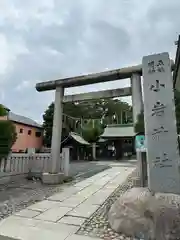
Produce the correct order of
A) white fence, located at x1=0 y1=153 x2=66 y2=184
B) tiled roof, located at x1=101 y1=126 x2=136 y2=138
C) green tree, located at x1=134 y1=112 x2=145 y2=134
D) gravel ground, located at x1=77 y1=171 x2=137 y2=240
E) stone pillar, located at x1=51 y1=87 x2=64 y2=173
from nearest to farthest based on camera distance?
gravel ground, located at x1=77 y1=171 x2=137 y2=240, green tree, located at x1=134 y1=112 x2=145 y2=134, white fence, located at x1=0 y1=153 x2=66 y2=184, stone pillar, located at x1=51 y1=87 x2=64 y2=173, tiled roof, located at x1=101 y1=126 x2=136 y2=138

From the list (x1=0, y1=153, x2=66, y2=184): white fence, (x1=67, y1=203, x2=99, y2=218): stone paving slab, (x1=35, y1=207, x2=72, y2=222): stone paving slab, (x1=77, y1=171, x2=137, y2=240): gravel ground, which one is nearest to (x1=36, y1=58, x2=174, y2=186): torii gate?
(x1=0, y1=153, x2=66, y2=184): white fence

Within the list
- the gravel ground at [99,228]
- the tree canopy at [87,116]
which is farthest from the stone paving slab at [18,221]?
the tree canopy at [87,116]

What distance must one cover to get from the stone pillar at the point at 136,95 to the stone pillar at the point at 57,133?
302cm

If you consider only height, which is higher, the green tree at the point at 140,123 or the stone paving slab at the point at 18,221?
the green tree at the point at 140,123

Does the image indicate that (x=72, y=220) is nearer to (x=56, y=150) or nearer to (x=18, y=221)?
(x=18, y=221)

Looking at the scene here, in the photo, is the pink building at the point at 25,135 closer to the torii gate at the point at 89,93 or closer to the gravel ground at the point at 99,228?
the torii gate at the point at 89,93

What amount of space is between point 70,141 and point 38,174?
16.7m

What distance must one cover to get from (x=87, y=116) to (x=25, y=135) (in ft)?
45.5

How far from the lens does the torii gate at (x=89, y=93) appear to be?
7301mm

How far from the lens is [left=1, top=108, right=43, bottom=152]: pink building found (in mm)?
23489

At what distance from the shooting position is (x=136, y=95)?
727cm

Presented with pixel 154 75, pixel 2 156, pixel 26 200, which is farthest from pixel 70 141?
pixel 154 75

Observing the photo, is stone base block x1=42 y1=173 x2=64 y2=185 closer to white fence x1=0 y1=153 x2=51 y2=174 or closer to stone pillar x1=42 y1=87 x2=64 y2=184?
stone pillar x1=42 y1=87 x2=64 y2=184

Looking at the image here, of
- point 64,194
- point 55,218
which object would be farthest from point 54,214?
point 64,194
